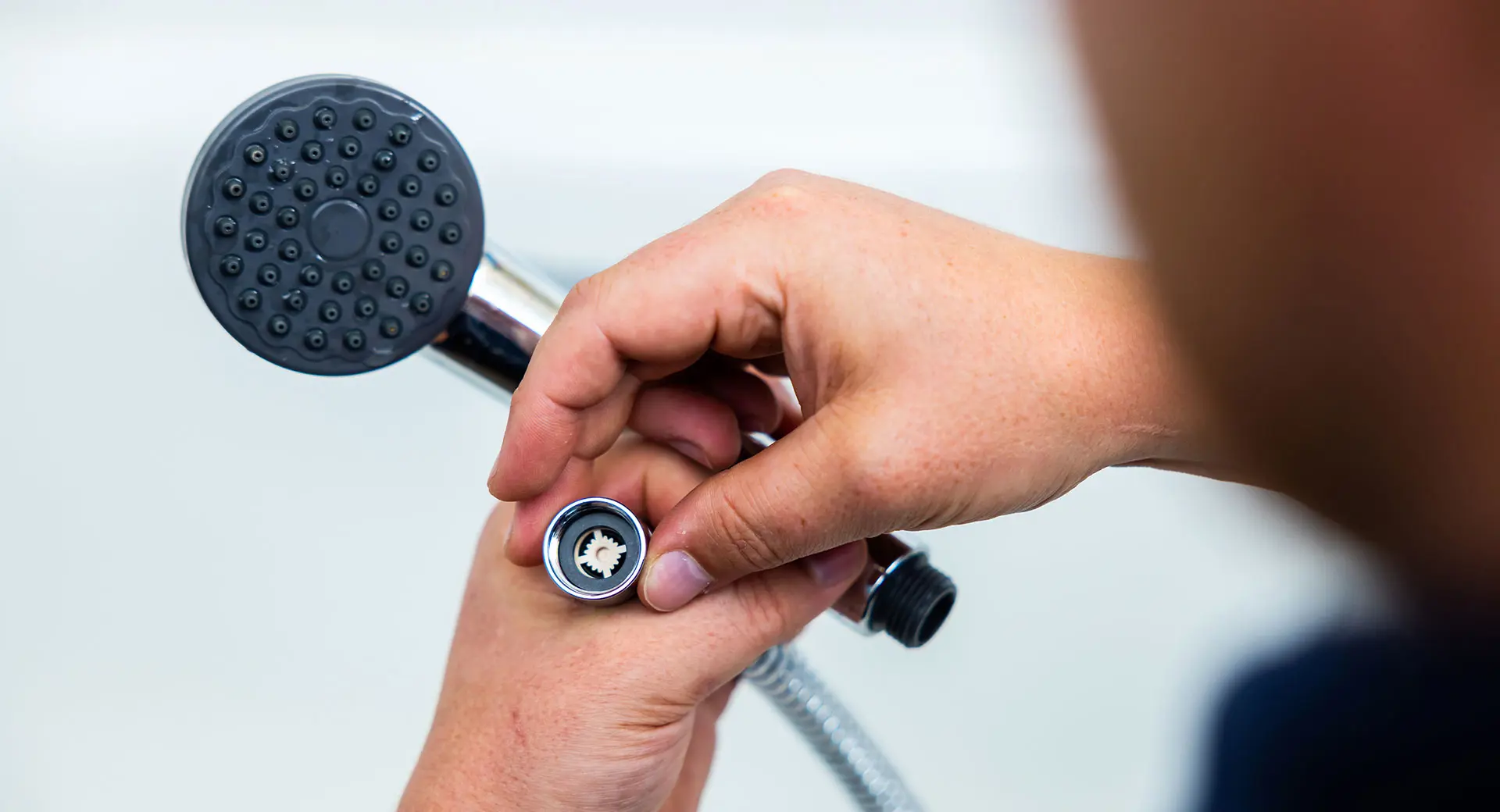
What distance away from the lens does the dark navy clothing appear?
1.44 ft

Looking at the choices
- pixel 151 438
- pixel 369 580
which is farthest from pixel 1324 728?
pixel 151 438

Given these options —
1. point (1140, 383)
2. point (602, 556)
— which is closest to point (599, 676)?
point (602, 556)

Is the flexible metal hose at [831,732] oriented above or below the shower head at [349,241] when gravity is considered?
below

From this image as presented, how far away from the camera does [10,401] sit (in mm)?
813

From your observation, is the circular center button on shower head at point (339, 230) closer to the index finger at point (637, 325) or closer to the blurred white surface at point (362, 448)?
the index finger at point (637, 325)

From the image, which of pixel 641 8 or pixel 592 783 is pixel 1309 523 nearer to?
pixel 592 783

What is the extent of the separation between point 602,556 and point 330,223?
0.18 meters

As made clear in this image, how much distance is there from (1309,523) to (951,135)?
2.27 feet

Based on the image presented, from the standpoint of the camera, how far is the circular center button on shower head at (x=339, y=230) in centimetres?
48

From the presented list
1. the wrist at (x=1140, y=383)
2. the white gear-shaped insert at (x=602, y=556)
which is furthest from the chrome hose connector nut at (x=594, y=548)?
the wrist at (x=1140, y=383)

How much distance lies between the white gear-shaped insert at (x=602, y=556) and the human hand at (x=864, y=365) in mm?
28

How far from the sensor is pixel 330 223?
49cm

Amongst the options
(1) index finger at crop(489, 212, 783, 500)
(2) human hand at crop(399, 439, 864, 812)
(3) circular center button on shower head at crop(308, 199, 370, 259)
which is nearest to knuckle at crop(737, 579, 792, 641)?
(2) human hand at crop(399, 439, 864, 812)

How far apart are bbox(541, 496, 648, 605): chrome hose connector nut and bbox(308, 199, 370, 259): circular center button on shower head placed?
15cm
